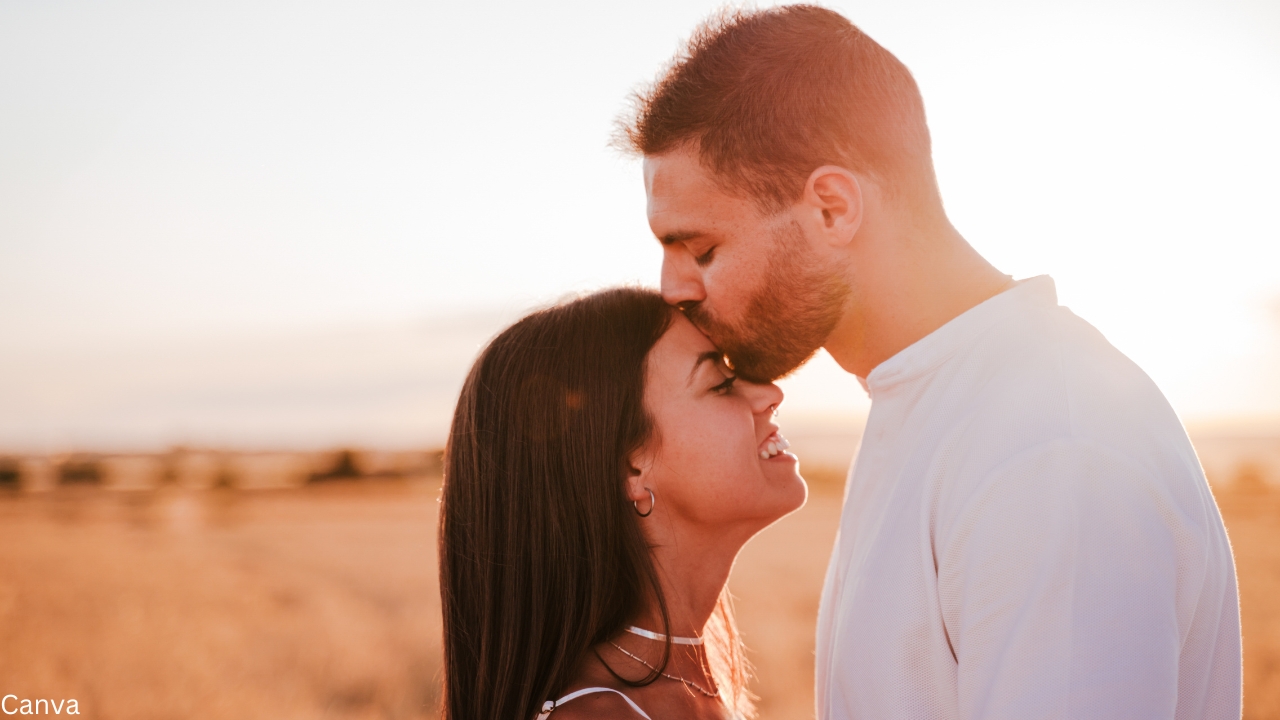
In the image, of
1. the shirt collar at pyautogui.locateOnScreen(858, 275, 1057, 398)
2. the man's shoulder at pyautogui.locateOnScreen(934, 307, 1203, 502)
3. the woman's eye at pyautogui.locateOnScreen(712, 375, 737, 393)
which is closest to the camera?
the man's shoulder at pyautogui.locateOnScreen(934, 307, 1203, 502)

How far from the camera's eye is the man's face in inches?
120

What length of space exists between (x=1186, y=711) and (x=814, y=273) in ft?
5.55

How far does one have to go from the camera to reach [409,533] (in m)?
24.8

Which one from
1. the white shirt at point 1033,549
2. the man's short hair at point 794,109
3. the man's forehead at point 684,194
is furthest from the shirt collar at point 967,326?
the man's forehead at point 684,194

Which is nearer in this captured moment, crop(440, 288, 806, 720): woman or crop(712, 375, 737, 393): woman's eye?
crop(440, 288, 806, 720): woman

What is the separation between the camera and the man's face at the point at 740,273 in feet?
10.0

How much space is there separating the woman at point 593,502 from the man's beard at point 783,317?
9cm

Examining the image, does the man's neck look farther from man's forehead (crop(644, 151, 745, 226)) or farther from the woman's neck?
the woman's neck

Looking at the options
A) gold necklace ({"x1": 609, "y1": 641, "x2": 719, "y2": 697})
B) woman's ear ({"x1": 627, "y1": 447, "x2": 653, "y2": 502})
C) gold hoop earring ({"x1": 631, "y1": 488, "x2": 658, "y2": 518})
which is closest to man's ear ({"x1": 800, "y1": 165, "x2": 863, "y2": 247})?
woman's ear ({"x1": 627, "y1": 447, "x2": 653, "y2": 502})

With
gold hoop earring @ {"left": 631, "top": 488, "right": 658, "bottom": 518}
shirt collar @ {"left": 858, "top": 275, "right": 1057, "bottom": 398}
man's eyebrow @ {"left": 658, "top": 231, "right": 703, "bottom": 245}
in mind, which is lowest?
gold hoop earring @ {"left": 631, "top": 488, "right": 658, "bottom": 518}

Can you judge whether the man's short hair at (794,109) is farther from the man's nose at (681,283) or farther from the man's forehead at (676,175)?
the man's nose at (681,283)

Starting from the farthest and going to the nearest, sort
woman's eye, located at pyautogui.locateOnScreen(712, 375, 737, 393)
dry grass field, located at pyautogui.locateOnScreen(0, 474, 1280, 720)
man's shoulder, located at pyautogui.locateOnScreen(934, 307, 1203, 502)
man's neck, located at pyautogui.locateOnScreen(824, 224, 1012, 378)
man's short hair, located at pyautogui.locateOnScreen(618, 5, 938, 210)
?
1. dry grass field, located at pyautogui.locateOnScreen(0, 474, 1280, 720)
2. woman's eye, located at pyautogui.locateOnScreen(712, 375, 737, 393)
3. man's short hair, located at pyautogui.locateOnScreen(618, 5, 938, 210)
4. man's neck, located at pyautogui.locateOnScreen(824, 224, 1012, 378)
5. man's shoulder, located at pyautogui.locateOnScreen(934, 307, 1203, 502)

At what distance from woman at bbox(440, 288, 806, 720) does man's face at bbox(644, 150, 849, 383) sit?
0.43 feet

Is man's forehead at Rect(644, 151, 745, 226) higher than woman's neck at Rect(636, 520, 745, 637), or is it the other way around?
man's forehead at Rect(644, 151, 745, 226)
